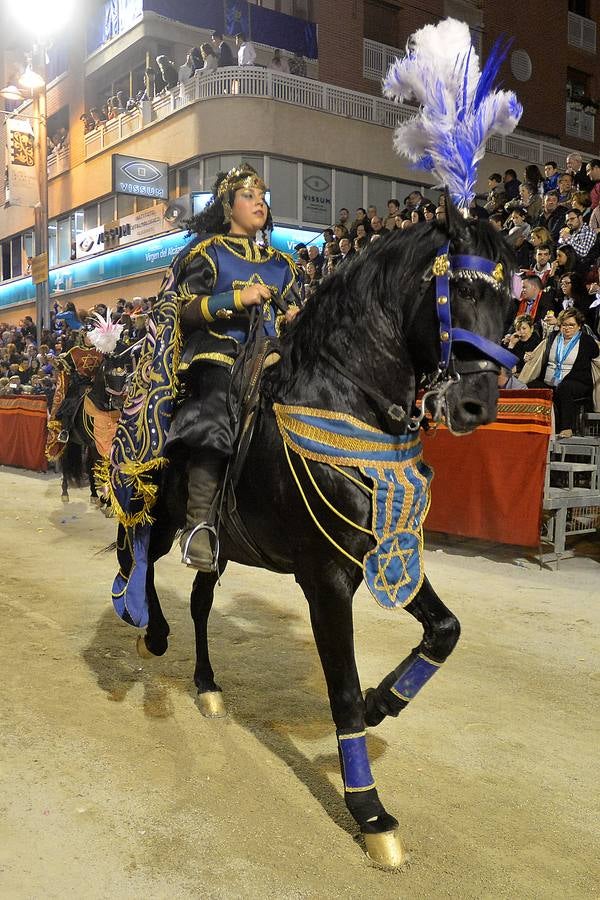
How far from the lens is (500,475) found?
7.77 m

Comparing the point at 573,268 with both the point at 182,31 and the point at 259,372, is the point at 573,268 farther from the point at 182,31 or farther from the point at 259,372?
the point at 182,31

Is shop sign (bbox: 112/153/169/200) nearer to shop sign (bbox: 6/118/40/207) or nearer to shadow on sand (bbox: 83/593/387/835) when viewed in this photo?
shop sign (bbox: 6/118/40/207)

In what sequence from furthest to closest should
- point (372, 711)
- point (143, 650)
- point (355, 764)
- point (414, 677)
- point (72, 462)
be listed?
point (72, 462)
point (143, 650)
point (372, 711)
point (414, 677)
point (355, 764)

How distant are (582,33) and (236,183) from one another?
29613 mm

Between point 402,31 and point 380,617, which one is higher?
point 402,31

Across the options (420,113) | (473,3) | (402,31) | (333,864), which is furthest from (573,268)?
(473,3)

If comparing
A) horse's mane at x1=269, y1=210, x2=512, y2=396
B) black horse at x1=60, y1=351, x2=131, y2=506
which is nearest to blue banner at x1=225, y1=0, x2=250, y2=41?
black horse at x1=60, y1=351, x2=131, y2=506

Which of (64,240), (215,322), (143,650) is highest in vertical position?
(64,240)

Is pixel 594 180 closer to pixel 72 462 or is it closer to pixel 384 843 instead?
pixel 72 462

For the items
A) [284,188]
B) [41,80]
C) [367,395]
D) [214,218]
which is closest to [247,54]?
[284,188]

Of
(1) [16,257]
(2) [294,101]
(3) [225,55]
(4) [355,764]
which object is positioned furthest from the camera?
(1) [16,257]

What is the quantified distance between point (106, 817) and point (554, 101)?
96.3 feet

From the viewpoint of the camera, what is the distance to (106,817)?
289 centimetres

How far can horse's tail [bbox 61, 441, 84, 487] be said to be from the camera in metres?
12.0
